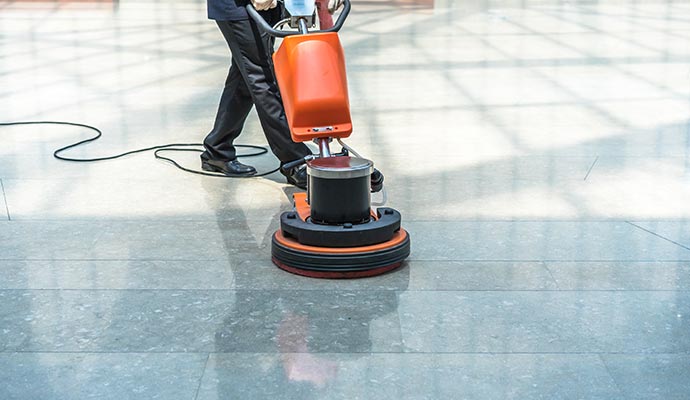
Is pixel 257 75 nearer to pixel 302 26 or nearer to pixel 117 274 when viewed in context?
pixel 302 26

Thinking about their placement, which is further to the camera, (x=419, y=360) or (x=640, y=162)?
(x=640, y=162)

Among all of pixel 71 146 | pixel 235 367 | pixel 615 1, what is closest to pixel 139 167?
pixel 71 146

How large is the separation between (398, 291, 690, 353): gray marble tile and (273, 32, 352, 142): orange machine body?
0.64m

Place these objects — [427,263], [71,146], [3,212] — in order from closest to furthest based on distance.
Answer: [427,263], [3,212], [71,146]

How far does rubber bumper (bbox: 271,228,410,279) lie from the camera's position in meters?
3.27

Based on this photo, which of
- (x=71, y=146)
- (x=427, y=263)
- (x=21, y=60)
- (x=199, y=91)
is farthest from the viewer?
(x=21, y=60)

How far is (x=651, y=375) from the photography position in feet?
8.55

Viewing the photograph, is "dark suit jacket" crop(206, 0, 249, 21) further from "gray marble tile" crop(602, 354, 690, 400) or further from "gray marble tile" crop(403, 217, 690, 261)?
"gray marble tile" crop(602, 354, 690, 400)

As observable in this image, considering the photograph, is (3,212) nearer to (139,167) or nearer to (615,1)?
(139,167)

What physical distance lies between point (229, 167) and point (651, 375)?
241 cm

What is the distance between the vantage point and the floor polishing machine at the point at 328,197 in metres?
3.29

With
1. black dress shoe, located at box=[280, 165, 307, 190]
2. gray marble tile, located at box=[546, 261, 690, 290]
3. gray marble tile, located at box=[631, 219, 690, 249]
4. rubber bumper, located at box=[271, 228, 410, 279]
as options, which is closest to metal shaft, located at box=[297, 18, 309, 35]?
rubber bumper, located at box=[271, 228, 410, 279]

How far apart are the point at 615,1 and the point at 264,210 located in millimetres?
9302

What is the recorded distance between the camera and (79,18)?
10.4 metres
